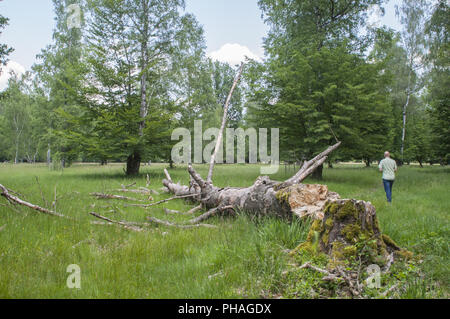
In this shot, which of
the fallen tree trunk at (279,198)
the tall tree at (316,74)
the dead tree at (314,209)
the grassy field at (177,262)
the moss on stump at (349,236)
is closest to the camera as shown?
the grassy field at (177,262)

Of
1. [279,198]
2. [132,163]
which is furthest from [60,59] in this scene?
[279,198]

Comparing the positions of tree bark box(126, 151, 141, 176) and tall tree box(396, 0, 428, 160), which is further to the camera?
tall tree box(396, 0, 428, 160)

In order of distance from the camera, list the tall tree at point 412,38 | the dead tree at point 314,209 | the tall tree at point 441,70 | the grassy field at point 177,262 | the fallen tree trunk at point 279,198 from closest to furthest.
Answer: the grassy field at point 177,262, the dead tree at point 314,209, the fallen tree trunk at point 279,198, the tall tree at point 441,70, the tall tree at point 412,38

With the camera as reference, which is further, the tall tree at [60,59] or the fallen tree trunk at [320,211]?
the tall tree at [60,59]

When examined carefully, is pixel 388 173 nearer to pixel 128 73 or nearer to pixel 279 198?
pixel 279 198

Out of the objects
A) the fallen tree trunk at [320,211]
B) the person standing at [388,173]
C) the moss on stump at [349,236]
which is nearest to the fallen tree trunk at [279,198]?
the fallen tree trunk at [320,211]

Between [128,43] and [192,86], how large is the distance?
11136 millimetres

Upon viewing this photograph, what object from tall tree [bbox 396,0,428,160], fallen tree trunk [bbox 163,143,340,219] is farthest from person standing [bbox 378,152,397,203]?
tall tree [bbox 396,0,428,160]

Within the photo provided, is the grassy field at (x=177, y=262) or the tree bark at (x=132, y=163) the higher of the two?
the tree bark at (x=132, y=163)

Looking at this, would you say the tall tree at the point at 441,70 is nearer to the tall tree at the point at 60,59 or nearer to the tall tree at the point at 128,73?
the tall tree at the point at 128,73

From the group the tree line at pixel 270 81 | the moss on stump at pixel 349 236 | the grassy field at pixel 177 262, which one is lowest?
the grassy field at pixel 177 262

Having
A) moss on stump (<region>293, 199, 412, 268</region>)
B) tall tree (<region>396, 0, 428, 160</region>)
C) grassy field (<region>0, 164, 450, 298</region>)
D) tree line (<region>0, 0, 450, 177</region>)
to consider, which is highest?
tall tree (<region>396, 0, 428, 160</region>)

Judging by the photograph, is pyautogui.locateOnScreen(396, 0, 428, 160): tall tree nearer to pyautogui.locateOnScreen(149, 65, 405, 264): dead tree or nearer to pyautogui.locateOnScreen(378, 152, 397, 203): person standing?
pyautogui.locateOnScreen(378, 152, 397, 203): person standing

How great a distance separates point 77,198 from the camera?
6.59 m
